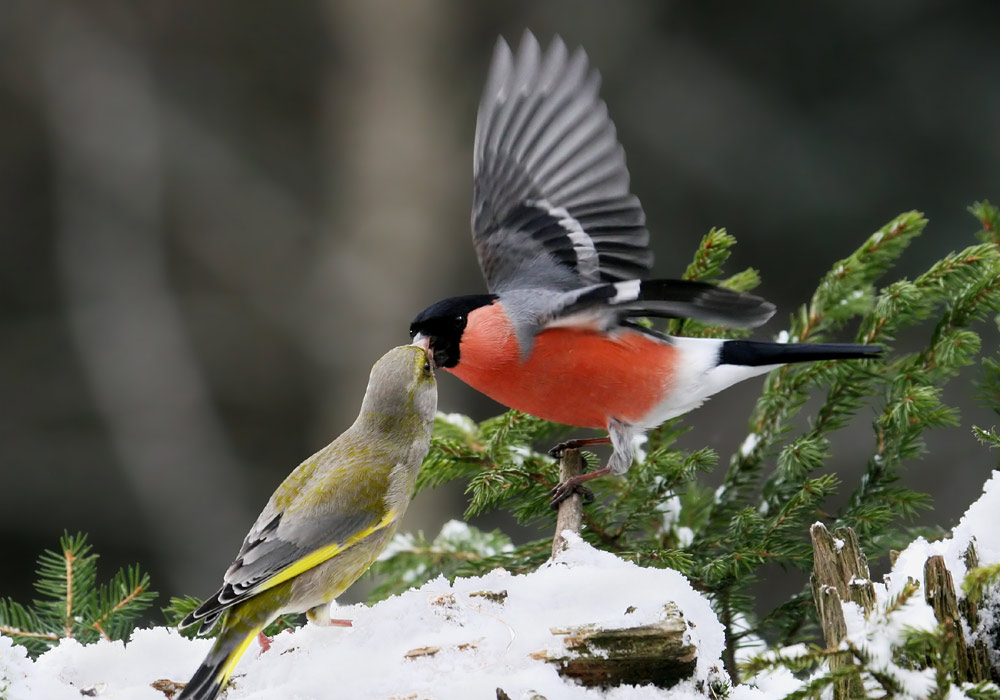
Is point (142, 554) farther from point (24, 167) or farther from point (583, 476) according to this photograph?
point (583, 476)

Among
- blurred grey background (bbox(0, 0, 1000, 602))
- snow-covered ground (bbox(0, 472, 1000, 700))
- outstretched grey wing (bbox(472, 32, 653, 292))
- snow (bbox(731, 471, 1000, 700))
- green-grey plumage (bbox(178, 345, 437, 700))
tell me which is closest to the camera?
snow (bbox(731, 471, 1000, 700))

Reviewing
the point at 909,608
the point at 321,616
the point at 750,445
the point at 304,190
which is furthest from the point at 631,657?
the point at 304,190

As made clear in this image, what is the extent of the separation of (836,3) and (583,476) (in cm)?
456

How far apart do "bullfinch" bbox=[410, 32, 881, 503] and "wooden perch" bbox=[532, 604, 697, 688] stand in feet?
2.48

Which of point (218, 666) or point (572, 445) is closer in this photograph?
point (218, 666)

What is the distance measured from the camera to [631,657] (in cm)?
147

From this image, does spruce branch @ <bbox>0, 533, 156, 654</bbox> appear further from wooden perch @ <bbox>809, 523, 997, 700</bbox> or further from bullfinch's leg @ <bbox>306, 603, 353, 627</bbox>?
wooden perch @ <bbox>809, 523, 997, 700</bbox>

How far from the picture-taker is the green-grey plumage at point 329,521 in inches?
65.9

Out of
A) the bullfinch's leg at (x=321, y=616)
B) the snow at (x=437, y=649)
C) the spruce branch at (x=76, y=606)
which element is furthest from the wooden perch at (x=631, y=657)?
the spruce branch at (x=76, y=606)

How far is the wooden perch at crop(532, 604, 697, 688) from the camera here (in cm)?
146

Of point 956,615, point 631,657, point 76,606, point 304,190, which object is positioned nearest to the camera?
point 956,615

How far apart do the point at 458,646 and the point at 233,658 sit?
0.35m

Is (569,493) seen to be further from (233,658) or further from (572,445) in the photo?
(233,658)

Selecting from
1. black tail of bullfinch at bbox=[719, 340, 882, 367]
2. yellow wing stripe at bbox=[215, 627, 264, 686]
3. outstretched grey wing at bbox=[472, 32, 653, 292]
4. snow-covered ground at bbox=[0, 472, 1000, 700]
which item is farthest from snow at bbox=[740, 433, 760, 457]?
yellow wing stripe at bbox=[215, 627, 264, 686]
